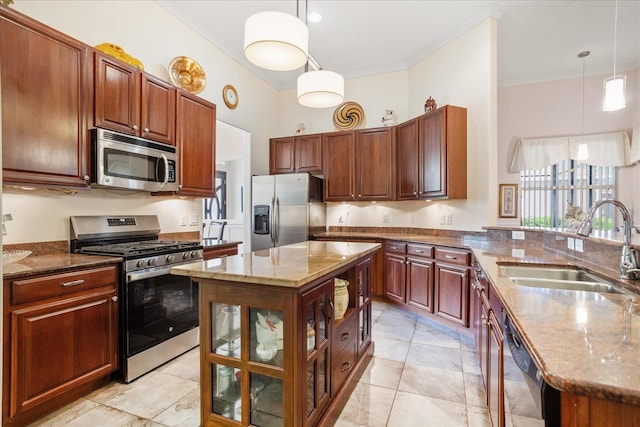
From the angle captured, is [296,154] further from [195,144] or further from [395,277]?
[395,277]

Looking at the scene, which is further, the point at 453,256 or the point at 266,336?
the point at 453,256

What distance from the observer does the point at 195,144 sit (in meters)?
3.16

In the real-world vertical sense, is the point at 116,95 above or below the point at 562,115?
below

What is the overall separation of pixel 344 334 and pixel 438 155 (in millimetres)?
2444

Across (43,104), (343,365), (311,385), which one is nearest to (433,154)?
(343,365)

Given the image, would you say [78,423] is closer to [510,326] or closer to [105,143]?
[105,143]

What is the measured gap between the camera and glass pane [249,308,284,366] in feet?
4.93

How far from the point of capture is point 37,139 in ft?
6.47

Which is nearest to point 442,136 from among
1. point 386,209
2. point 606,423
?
point 386,209

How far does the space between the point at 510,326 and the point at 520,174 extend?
5250 millimetres

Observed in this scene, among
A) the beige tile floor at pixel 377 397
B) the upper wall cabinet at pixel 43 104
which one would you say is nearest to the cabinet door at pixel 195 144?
the upper wall cabinet at pixel 43 104

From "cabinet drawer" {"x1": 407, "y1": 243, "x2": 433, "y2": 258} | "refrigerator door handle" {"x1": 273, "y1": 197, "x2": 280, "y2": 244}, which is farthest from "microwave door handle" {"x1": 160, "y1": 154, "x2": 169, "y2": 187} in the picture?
Result: "cabinet drawer" {"x1": 407, "y1": 243, "x2": 433, "y2": 258}

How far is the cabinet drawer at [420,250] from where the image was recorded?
3422 millimetres

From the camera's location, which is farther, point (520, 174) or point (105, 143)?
point (520, 174)
